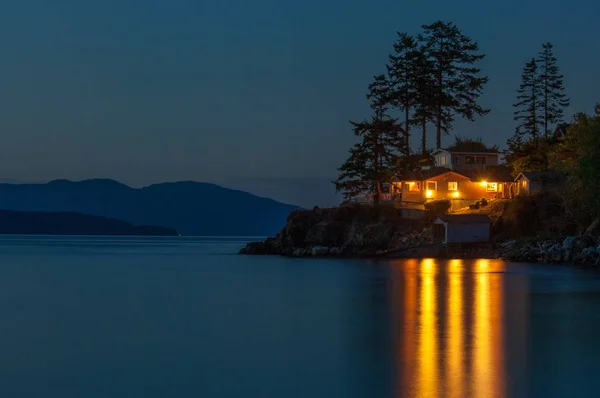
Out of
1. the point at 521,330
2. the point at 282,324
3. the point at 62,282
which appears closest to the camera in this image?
the point at 521,330

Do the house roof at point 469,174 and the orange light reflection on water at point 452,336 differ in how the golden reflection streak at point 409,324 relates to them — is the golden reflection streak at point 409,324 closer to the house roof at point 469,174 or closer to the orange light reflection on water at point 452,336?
the orange light reflection on water at point 452,336

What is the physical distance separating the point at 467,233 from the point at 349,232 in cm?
1184

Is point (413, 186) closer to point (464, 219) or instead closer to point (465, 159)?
point (465, 159)

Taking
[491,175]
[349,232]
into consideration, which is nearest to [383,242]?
[349,232]

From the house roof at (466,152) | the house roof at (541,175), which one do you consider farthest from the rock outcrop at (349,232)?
the house roof at (466,152)

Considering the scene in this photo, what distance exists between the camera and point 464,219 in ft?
186

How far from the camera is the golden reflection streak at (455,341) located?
1477 centimetres

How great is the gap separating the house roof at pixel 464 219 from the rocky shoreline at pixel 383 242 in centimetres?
199

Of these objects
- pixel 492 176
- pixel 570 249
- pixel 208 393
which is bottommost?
pixel 208 393

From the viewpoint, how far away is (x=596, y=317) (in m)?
25.1

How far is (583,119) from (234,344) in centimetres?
3875

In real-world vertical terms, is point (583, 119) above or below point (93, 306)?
above

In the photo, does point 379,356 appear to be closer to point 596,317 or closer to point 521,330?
point 521,330

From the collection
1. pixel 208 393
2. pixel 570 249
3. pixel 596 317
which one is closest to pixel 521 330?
pixel 596 317
